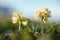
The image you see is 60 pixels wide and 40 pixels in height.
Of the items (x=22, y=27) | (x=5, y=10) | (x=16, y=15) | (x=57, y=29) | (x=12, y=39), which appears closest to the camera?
(x=5, y=10)

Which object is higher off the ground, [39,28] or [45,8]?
[45,8]

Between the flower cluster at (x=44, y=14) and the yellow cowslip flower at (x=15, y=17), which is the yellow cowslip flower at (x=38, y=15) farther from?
the yellow cowslip flower at (x=15, y=17)

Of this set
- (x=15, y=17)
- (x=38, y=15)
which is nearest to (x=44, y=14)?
(x=38, y=15)

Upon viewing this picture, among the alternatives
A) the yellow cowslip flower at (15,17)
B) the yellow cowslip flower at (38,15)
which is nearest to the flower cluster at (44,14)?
the yellow cowslip flower at (38,15)

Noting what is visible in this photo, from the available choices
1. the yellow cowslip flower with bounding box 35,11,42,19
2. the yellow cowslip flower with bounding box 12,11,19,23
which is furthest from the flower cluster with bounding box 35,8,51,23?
the yellow cowslip flower with bounding box 12,11,19,23

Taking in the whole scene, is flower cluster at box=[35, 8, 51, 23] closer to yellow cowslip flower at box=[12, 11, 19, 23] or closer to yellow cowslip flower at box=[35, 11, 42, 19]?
yellow cowslip flower at box=[35, 11, 42, 19]

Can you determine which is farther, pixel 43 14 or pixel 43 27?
pixel 43 14

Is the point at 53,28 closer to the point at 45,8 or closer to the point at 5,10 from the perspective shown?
the point at 45,8

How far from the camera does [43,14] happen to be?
5.57 feet

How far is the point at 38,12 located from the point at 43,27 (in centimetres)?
28

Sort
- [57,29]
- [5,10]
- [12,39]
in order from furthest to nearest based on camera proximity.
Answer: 1. [57,29]
2. [12,39]
3. [5,10]

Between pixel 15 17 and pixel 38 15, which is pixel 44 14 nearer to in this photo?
pixel 38 15

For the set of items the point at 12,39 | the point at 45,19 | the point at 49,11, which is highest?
the point at 49,11

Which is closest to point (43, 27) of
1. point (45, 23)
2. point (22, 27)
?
point (45, 23)
